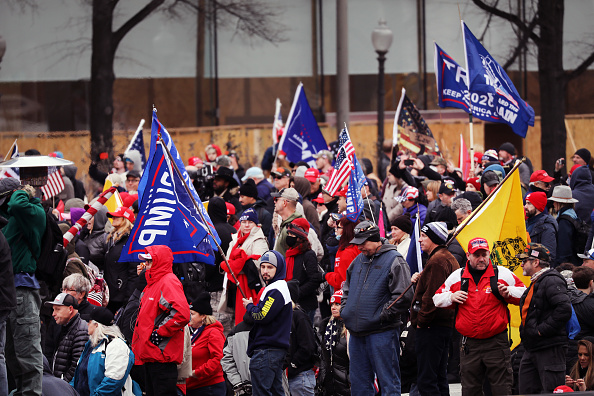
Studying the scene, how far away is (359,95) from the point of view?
2412 cm

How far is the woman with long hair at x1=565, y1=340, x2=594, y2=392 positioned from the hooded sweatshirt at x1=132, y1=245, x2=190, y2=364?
3695 millimetres

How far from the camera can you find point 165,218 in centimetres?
1002

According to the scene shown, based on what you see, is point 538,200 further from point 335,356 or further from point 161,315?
point 161,315

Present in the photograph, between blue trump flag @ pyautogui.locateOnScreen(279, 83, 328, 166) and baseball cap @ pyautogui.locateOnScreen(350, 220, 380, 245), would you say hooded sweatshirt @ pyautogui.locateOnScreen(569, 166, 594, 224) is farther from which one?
baseball cap @ pyautogui.locateOnScreen(350, 220, 380, 245)

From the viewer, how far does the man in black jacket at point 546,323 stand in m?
9.30

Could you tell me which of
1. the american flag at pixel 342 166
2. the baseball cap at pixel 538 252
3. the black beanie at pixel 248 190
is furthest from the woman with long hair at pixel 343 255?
the black beanie at pixel 248 190

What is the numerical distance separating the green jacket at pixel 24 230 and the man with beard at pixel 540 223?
5853 millimetres

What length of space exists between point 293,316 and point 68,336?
7.36ft

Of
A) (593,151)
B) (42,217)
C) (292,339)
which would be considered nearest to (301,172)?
(292,339)

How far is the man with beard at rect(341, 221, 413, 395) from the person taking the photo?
9.63 m

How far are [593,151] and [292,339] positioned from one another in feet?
50.8

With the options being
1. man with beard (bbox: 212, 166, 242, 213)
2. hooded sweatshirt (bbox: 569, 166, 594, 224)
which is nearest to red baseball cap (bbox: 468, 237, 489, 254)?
hooded sweatshirt (bbox: 569, 166, 594, 224)

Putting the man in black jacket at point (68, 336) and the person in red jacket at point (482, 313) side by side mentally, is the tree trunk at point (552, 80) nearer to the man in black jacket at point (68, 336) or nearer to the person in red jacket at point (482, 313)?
the person in red jacket at point (482, 313)

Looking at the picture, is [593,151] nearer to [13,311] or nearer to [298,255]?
[298,255]
